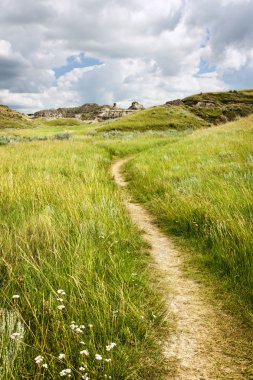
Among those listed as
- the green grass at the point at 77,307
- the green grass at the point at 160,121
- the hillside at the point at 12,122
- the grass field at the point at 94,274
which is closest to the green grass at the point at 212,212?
the grass field at the point at 94,274

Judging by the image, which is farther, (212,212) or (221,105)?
(221,105)

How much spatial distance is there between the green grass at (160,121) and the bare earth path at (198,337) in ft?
178

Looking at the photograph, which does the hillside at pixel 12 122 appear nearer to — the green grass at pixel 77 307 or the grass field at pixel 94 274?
the grass field at pixel 94 274

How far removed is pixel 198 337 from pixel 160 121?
62750mm

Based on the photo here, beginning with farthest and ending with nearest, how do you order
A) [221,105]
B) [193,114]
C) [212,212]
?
[221,105], [193,114], [212,212]

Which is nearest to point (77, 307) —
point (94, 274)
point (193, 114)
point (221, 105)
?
point (94, 274)

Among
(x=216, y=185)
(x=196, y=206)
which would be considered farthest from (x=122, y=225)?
(x=216, y=185)

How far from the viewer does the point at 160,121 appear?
210 feet

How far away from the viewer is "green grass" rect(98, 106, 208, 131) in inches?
2335

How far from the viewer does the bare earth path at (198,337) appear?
2.85 meters

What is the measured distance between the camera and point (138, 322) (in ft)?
10.4

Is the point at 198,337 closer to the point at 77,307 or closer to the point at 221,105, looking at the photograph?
the point at 77,307

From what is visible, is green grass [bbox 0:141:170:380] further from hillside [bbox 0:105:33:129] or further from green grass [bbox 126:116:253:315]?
hillside [bbox 0:105:33:129]

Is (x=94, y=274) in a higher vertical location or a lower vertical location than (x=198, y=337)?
higher
